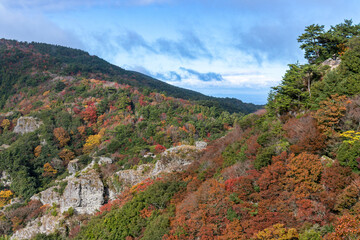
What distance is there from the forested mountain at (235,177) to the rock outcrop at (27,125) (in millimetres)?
7078

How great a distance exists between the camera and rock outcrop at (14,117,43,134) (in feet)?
200

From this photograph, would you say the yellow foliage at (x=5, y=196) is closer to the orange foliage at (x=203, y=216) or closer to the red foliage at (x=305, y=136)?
the orange foliage at (x=203, y=216)

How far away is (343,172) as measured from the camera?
12547 millimetres

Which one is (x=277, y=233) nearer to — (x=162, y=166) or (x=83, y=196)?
(x=162, y=166)

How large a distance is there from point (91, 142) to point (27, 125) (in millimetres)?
18461

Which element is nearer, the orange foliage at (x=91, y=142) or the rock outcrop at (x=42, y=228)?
the rock outcrop at (x=42, y=228)

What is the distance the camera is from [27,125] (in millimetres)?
61312

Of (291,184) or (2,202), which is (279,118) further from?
(2,202)

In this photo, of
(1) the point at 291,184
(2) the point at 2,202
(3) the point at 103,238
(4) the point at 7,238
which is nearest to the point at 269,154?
(1) the point at 291,184

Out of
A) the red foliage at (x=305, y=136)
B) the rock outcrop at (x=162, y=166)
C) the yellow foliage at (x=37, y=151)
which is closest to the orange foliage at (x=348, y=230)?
the red foliage at (x=305, y=136)

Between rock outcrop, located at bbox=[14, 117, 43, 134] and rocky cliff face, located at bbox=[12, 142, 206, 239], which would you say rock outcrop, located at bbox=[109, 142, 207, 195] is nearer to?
rocky cliff face, located at bbox=[12, 142, 206, 239]

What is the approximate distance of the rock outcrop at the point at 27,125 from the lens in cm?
6097

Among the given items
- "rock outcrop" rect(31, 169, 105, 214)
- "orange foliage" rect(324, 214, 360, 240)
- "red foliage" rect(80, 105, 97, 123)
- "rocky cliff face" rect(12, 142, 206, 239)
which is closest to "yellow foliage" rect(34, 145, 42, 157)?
"red foliage" rect(80, 105, 97, 123)

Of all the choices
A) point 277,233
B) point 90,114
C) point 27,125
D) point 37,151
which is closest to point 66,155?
point 37,151
